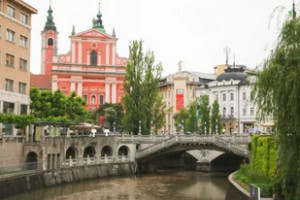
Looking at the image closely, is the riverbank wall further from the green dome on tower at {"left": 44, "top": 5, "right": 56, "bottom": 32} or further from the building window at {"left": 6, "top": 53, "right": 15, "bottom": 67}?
the green dome on tower at {"left": 44, "top": 5, "right": 56, "bottom": 32}

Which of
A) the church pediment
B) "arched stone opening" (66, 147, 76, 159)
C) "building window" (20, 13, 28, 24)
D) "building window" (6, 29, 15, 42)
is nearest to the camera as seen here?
"building window" (6, 29, 15, 42)

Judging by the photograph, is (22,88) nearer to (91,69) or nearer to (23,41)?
(23,41)

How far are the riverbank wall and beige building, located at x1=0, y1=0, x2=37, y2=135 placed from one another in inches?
274

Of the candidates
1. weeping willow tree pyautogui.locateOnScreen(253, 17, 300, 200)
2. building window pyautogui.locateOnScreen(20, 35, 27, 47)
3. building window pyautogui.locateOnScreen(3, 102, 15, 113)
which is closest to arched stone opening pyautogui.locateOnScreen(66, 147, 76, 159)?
building window pyautogui.locateOnScreen(3, 102, 15, 113)

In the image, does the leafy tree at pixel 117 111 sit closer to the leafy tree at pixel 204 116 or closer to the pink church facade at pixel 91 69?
the pink church facade at pixel 91 69

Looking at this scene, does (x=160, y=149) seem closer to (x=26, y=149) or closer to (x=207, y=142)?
(x=207, y=142)

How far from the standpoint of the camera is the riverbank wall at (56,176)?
1444 inches

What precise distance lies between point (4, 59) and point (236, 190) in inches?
1085

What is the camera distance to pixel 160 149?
2291 inches

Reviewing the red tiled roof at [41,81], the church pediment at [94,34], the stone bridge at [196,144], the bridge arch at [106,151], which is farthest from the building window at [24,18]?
the red tiled roof at [41,81]

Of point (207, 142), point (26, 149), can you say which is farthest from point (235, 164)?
point (26, 149)

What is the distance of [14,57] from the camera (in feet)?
162

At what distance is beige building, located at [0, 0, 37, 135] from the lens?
4756 centimetres

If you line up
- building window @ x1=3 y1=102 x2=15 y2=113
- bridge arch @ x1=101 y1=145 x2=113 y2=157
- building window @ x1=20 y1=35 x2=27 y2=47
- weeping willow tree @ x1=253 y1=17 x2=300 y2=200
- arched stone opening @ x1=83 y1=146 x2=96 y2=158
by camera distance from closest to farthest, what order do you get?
weeping willow tree @ x1=253 y1=17 x2=300 y2=200
building window @ x1=3 y1=102 x2=15 y2=113
building window @ x1=20 y1=35 x2=27 y2=47
arched stone opening @ x1=83 y1=146 x2=96 y2=158
bridge arch @ x1=101 y1=145 x2=113 y2=157
